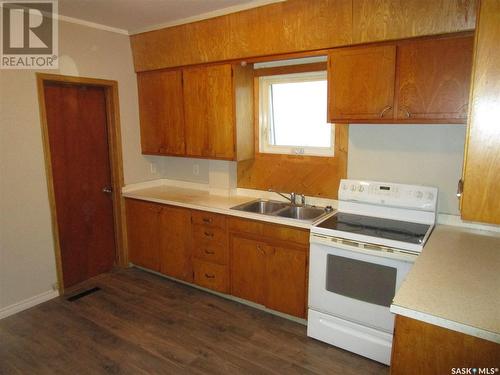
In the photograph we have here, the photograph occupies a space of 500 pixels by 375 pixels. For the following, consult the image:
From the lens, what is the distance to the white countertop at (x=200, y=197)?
288 centimetres

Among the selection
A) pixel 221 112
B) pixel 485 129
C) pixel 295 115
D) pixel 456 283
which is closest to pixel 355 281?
pixel 456 283

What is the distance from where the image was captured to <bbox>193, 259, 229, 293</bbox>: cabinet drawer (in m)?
3.16

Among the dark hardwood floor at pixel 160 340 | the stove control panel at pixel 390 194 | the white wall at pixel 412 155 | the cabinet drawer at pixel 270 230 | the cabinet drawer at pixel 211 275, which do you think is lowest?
the dark hardwood floor at pixel 160 340

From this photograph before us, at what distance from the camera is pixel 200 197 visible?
3.55 metres

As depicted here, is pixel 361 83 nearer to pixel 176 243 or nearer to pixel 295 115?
pixel 295 115

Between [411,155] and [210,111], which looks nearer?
[411,155]

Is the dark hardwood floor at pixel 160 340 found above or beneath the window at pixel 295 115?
beneath

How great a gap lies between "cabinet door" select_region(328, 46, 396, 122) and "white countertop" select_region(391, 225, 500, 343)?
100 cm

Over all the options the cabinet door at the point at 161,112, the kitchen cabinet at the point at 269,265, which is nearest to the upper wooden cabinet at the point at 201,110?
the cabinet door at the point at 161,112

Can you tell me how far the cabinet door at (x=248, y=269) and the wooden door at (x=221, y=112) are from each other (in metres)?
0.86

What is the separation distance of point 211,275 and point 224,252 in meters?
0.29

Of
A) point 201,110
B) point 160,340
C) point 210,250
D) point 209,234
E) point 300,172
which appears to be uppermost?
point 201,110

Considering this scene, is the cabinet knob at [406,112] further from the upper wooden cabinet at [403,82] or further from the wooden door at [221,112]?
the wooden door at [221,112]

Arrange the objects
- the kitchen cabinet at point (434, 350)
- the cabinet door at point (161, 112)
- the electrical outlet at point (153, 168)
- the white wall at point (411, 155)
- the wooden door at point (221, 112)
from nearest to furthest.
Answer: the kitchen cabinet at point (434, 350), the white wall at point (411, 155), the wooden door at point (221, 112), the cabinet door at point (161, 112), the electrical outlet at point (153, 168)
